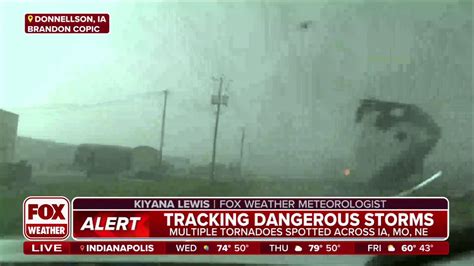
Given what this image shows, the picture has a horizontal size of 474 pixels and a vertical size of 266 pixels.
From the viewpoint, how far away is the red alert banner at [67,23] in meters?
2.03

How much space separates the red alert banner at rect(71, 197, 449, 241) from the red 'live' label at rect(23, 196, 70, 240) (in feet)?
0.14

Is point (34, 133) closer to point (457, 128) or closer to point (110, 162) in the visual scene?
point (110, 162)

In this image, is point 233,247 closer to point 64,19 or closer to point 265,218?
point 265,218

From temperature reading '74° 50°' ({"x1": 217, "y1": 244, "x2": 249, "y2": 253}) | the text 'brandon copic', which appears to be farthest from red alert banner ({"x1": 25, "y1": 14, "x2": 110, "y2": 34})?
temperature reading '74° 50°' ({"x1": 217, "y1": 244, "x2": 249, "y2": 253})

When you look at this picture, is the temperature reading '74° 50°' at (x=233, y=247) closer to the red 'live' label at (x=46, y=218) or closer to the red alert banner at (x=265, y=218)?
the red alert banner at (x=265, y=218)

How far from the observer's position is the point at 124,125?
2002mm

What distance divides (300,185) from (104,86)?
88 cm

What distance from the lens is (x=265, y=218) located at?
6.63ft

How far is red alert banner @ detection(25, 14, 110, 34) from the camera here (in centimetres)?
203

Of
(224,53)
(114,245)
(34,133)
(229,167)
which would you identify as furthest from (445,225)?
(34,133)

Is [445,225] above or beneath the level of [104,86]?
beneath

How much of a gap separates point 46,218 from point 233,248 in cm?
76

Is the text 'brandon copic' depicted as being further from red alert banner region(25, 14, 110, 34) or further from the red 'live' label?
the red 'live' label

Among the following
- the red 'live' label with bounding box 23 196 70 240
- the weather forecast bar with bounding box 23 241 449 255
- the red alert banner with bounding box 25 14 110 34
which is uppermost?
the red alert banner with bounding box 25 14 110 34
